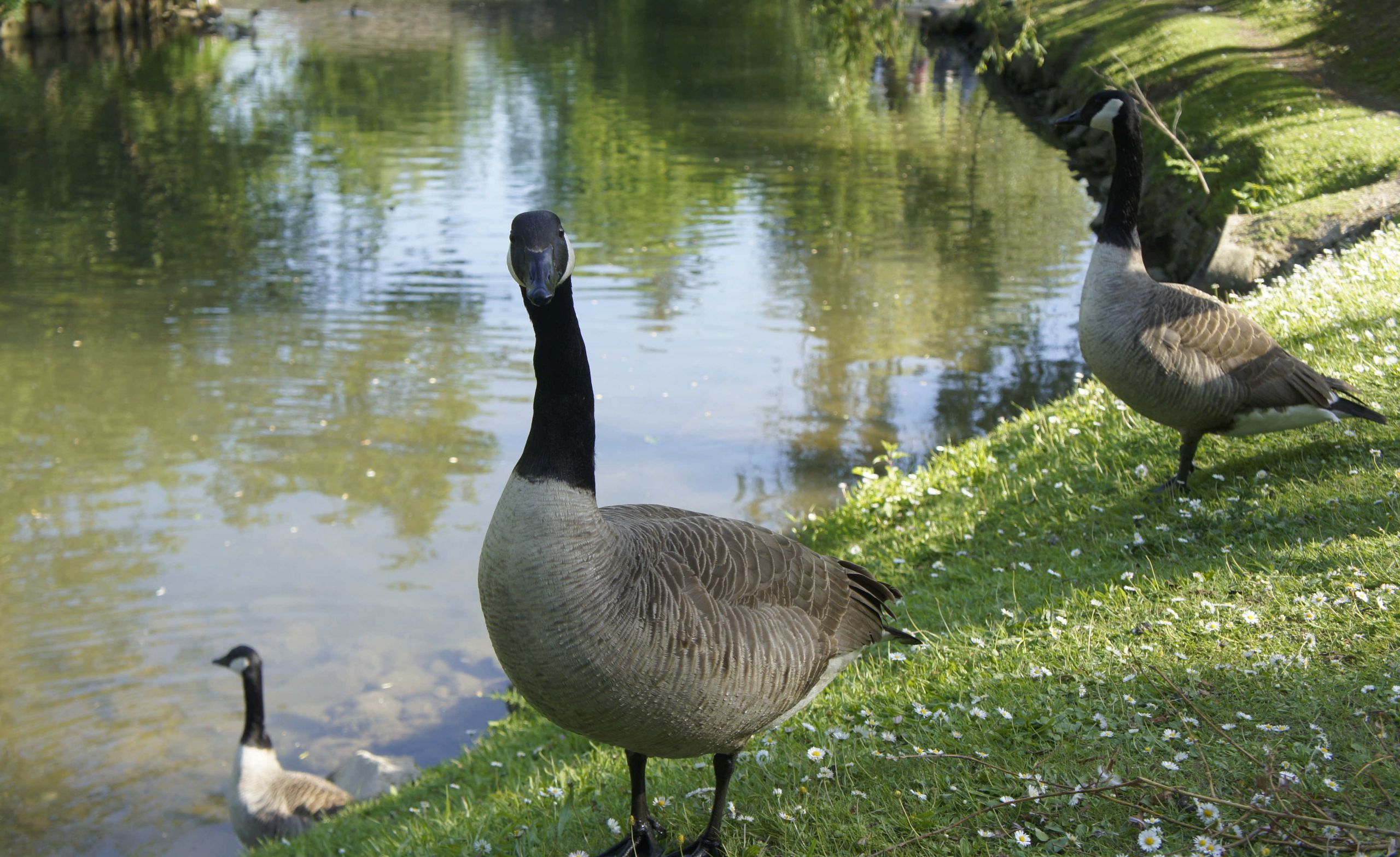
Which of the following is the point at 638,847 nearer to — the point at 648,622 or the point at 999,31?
the point at 648,622

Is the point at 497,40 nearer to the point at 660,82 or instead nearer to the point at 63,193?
the point at 660,82

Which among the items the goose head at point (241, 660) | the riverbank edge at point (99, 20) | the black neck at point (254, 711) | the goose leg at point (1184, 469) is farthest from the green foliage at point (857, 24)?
the riverbank edge at point (99, 20)

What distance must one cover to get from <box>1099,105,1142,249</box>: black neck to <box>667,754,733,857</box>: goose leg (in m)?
3.98

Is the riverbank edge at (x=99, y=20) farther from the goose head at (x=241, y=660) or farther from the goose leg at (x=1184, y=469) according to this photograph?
the goose leg at (x=1184, y=469)

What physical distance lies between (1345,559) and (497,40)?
48.1m

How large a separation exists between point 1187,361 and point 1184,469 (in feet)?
2.86

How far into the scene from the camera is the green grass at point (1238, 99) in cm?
1383

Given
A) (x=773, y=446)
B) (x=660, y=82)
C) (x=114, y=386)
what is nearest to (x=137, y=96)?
(x=660, y=82)

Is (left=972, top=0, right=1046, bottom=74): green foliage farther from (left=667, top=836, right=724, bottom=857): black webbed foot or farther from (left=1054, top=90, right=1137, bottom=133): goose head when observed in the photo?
(left=667, top=836, right=724, bottom=857): black webbed foot

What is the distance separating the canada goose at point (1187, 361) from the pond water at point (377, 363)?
4746 millimetres

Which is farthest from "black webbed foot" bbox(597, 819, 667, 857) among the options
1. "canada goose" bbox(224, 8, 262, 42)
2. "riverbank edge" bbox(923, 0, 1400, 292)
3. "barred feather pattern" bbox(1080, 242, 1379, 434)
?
"canada goose" bbox(224, 8, 262, 42)

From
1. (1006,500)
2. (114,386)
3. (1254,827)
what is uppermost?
(1254,827)

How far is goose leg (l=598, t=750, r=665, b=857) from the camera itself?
4125mm

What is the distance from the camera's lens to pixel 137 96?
33.5 meters
